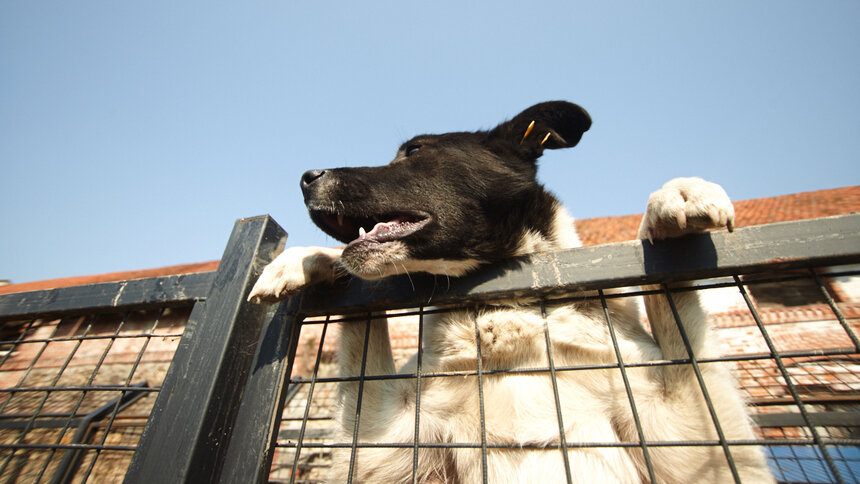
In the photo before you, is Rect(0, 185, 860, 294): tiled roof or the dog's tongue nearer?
the dog's tongue

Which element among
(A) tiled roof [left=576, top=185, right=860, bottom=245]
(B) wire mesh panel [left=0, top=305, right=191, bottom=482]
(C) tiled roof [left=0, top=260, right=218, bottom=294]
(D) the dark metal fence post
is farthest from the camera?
(C) tiled roof [left=0, top=260, right=218, bottom=294]

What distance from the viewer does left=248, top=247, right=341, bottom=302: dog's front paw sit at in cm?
145

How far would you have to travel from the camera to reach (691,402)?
4.88 ft

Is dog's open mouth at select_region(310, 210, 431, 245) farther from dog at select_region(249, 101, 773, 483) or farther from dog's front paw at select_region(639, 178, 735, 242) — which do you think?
dog's front paw at select_region(639, 178, 735, 242)

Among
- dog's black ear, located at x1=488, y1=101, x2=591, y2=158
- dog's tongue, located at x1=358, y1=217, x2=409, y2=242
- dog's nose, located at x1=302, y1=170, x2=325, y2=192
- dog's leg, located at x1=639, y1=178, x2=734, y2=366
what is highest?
dog's black ear, located at x1=488, y1=101, x2=591, y2=158

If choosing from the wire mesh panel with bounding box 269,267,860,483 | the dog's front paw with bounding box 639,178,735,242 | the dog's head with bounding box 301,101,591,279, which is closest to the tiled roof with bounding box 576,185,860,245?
the dog's head with bounding box 301,101,591,279

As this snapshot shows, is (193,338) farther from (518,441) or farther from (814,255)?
(814,255)

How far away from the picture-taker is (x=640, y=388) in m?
1.59

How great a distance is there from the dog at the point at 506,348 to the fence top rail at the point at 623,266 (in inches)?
2.8

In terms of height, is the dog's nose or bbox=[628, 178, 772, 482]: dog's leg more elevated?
the dog's nose

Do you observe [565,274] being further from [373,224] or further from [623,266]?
[373,224]

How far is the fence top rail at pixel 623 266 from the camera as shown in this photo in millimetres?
1081

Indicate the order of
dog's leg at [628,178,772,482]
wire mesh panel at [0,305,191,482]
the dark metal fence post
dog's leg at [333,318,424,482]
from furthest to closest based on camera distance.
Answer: dog's leg at [333,318,424,482] → wire mesh panel at [0,305,191,482] → dog's leg at [628,178,772,482] → the dark metal fence post

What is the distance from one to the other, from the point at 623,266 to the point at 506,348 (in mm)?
628
